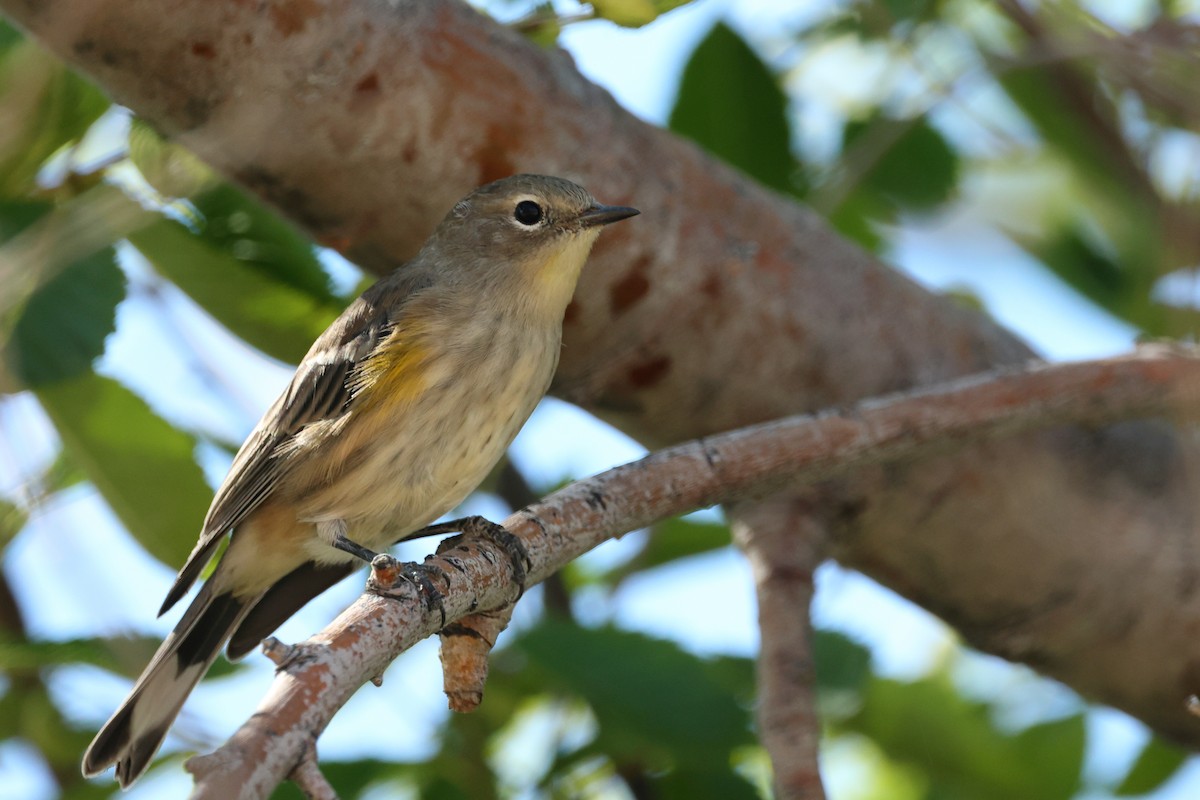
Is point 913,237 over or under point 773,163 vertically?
under

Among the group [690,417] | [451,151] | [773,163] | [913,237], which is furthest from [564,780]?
[913,237]

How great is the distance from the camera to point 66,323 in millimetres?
2637

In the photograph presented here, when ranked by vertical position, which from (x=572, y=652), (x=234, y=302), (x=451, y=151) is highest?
(x=451, y=151)

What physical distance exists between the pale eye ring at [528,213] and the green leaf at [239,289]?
2.07 feet

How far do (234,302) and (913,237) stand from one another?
3.05 metres

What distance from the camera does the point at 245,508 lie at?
327 centimetres

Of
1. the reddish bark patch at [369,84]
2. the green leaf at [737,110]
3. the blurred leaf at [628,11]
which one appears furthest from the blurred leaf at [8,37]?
the green leaf at [737,110]

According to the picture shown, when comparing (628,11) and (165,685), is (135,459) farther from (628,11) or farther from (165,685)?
(628,11)

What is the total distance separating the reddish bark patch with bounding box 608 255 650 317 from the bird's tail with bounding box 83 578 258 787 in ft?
4.12

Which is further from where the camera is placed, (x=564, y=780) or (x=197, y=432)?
(x=197, y=432)

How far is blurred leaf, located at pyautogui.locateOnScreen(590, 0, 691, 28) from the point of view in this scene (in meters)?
2.68

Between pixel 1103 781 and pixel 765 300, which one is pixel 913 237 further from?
pixel 1103 781

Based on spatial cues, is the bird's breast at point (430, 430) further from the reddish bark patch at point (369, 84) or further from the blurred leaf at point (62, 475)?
the reddish bark patch at point (369, 84)

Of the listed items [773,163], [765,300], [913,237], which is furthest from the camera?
[913,237]
